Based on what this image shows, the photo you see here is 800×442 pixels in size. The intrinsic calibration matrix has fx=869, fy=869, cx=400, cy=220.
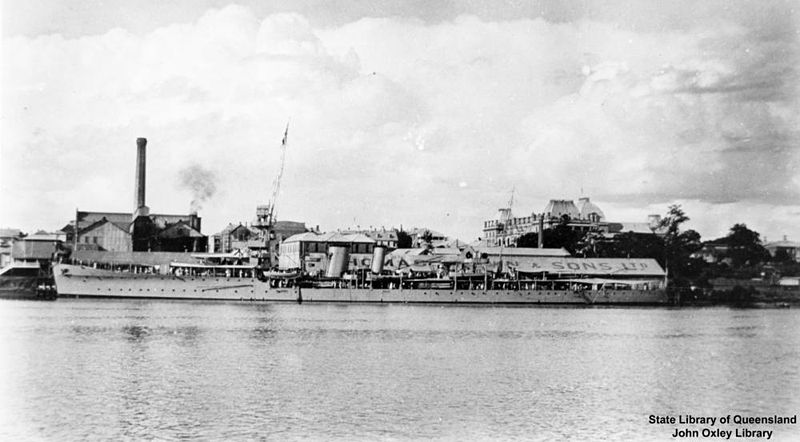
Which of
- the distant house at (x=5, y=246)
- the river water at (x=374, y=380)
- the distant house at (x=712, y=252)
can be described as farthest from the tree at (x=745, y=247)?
the distant house at (x=5, y=246)

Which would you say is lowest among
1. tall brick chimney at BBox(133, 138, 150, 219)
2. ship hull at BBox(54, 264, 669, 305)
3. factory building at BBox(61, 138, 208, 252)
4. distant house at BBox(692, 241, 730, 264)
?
ship hull at BBox(54, 264, 669, 305)

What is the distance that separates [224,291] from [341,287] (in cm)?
965

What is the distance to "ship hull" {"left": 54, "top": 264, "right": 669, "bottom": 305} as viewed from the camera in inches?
2736

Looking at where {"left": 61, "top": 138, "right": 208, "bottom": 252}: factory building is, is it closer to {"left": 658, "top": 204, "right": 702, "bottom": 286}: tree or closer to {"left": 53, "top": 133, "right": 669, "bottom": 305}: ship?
{"left": 53, "top": 133, "right": 669, "bottom": 305}: ship

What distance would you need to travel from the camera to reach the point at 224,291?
69500mm

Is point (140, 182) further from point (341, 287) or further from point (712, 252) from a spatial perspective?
point (712, 252)

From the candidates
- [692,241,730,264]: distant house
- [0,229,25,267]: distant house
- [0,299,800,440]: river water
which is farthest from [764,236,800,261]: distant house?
[0,229,25,267]: distant house

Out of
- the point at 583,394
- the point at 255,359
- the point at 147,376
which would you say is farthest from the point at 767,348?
the point at 147,376

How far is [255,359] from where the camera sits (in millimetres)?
27375

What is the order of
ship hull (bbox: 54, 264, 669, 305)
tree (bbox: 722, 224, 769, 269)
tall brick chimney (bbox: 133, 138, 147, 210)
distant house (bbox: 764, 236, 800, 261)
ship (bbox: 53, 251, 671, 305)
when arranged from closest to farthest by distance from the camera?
ship hull (bbox: 54, 264, 669, 305)
ship (bbox: 53, 251, 671, 305)
tree (bbox: 722, 224, 769, 269)
distant house (bbox: 764, 236, 800, 261)
tall brick chimney (bbox: 133, 138, 147, 210)

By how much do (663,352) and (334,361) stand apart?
1278 cm

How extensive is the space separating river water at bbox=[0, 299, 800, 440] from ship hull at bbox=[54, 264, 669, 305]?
89.0 ft

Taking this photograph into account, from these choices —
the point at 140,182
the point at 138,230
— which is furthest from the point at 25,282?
the point at 140,182

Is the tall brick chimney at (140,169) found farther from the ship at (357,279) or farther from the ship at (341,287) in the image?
the ship at (341,287)
